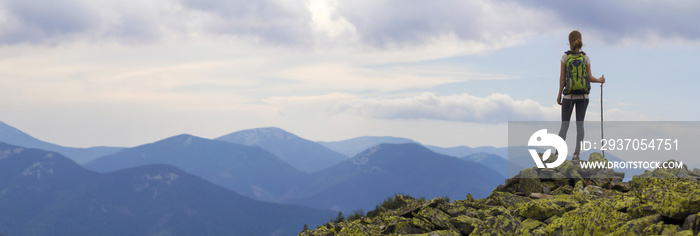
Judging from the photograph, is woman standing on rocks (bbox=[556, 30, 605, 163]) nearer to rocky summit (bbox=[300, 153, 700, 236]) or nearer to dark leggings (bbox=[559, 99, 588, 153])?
dark leggings (bbox=[559, 99, 588, 153])

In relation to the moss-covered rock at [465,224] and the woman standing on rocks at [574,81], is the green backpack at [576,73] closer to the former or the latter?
the woman standing on rocks at [574,81]

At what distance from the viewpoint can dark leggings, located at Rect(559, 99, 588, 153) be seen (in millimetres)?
18203

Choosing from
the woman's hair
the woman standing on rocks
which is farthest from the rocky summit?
the woman's hair

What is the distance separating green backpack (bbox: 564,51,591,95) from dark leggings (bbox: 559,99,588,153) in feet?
1.48

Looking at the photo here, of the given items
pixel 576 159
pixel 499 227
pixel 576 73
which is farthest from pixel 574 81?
pixel 499 227

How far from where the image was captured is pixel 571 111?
18.4 metres

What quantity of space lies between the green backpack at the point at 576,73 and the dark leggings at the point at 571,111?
45 cm

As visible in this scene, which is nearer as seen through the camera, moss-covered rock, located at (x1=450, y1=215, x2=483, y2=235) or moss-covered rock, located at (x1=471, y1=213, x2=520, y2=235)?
moss-covered rock, located at (x1=471, y1=213, x2=520, y2=235)

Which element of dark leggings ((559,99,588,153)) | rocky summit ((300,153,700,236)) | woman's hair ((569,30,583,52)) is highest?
woman's hair ((569,30,583,52))

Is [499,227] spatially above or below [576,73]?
below

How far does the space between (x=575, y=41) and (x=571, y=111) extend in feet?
7.33

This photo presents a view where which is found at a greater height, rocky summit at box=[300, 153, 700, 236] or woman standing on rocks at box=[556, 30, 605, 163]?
woman standing on rocks at box=[556, 30, 605, 163]

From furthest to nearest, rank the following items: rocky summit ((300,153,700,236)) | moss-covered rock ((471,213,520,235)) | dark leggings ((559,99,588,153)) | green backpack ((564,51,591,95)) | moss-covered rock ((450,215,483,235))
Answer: dark leggings ((559,99,588,153)) < green backpack ((564,51,591,95)) < moss-covered rock ((450,215,483,235)) < moss-covered rock ((471,213,520,235)) < rocky summit ((300,153,700,236))

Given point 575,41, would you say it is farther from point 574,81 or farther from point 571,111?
point 571,111
